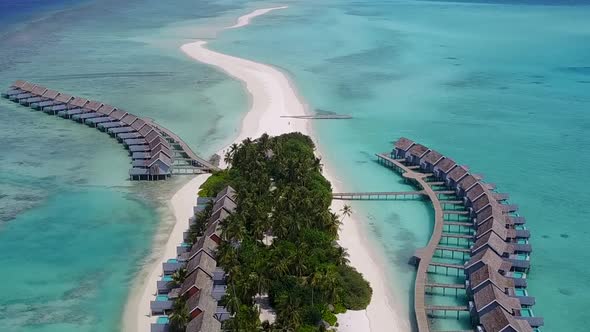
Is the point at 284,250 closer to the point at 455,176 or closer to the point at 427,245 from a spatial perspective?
the point at 427,245

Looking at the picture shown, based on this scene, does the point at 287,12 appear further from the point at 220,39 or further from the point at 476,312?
the point at 476,312

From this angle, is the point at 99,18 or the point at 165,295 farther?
the point at 99,18

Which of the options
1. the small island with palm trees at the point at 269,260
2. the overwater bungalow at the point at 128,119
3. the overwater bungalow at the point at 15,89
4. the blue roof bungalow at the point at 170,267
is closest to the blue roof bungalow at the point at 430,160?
the small island with palm trees at the point at 269,260

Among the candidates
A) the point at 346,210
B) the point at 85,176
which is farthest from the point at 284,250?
the point at 85,176

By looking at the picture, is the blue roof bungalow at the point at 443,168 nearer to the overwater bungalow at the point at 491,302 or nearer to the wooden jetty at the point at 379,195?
the wooden jetty at the point at 379,195

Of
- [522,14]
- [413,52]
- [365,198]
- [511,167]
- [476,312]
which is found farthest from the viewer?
[522,14]

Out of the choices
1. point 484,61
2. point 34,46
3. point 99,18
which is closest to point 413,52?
point 484,61
